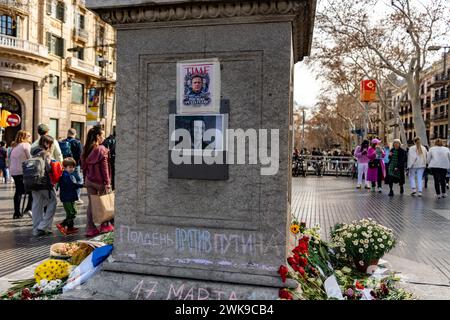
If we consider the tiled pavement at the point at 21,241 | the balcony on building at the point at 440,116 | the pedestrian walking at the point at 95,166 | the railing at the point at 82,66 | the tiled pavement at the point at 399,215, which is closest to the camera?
the tiled pavement at the point at 21,241

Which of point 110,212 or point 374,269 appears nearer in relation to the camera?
point 374,269

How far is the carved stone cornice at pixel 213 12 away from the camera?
3.28m

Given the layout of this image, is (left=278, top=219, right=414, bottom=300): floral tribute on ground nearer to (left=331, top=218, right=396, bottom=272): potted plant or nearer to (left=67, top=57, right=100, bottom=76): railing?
(left=331, top=218, right=396, bottom=272): potted plant

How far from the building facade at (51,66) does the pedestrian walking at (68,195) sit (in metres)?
17.4

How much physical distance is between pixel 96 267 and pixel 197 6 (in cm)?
241

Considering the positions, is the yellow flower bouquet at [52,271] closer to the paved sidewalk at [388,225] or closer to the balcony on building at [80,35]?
the paved sidewalk at [388,225]

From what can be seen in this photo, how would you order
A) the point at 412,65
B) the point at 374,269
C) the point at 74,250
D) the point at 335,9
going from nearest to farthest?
1. the point at 374,269
2. the point at 74,250
3. the point at 335,9
4. the point at 412,65

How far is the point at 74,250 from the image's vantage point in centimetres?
473

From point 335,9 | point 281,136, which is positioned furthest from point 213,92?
point 335,9

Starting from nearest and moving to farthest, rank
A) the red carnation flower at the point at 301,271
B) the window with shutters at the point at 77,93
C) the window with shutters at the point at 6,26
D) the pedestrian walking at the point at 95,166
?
the red carnation flower at the point at 301,271 < the pedestrian walking at the point at 95,166 < the window with shutters at the point at 6,26 < the window with shutters at the point at 77,93

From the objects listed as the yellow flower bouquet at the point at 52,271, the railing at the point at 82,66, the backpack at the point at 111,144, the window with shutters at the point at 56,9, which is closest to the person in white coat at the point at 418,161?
the backpack at the point at 111,144

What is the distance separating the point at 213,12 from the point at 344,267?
2.73 metres

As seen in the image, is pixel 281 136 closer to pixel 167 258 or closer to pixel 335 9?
pixel 167 258

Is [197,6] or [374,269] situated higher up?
[197,6]
